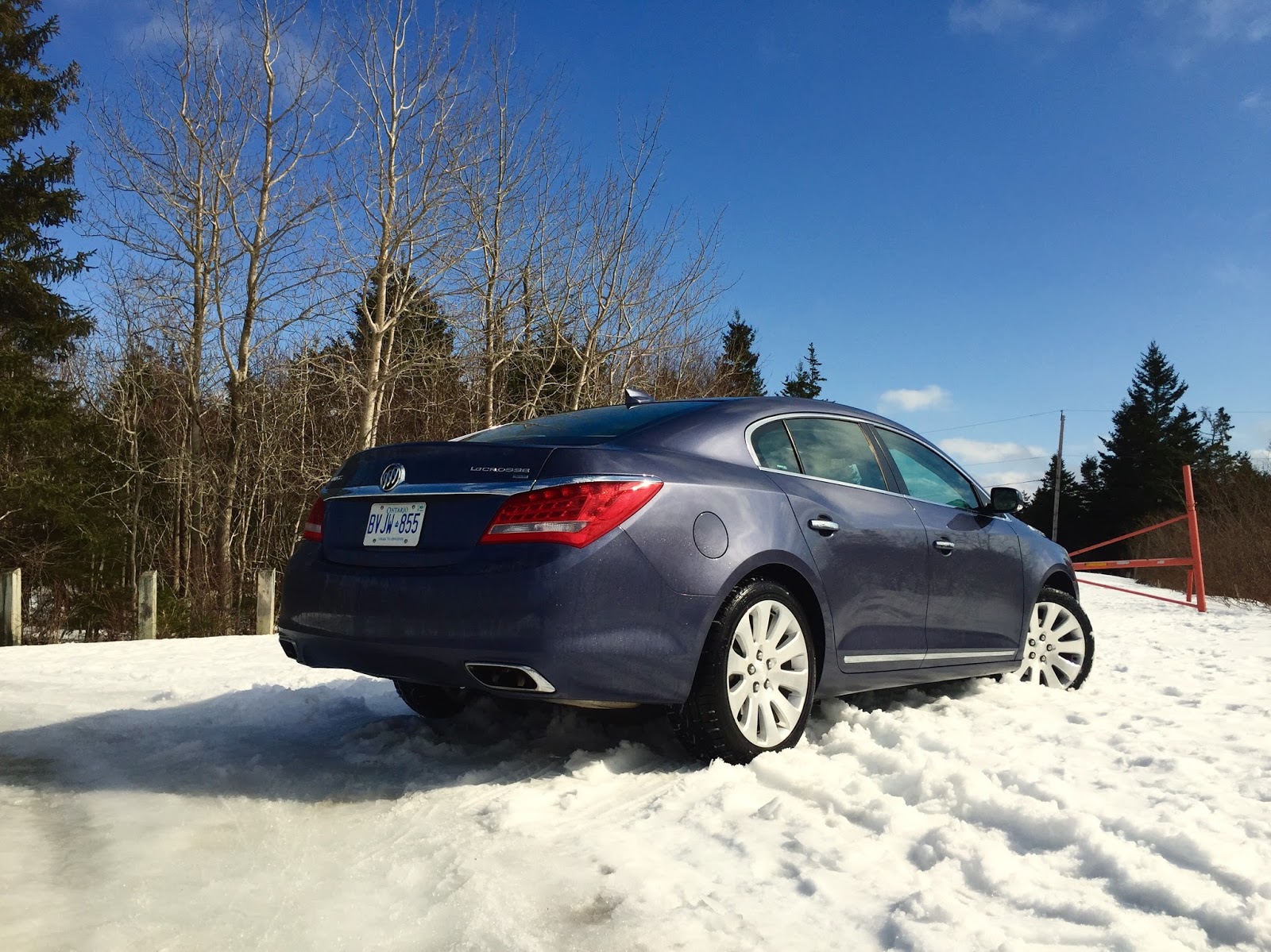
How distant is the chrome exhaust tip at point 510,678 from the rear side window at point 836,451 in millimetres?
1603

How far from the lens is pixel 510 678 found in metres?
3.24

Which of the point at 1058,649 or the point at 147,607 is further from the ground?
the point at 147,607

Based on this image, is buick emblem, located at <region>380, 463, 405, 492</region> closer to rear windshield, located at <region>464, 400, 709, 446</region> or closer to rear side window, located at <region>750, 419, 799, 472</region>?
rear windshield, located at <region>464, 400, 709, 446</region>

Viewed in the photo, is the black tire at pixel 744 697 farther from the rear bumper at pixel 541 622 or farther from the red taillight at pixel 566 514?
the red taillight at pixel 566 514

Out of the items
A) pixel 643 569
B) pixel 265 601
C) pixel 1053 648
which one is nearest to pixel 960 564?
pixel 1053 648

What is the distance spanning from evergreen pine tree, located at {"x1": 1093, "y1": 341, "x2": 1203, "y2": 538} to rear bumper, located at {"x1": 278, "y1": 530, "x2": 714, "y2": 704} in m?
60.0

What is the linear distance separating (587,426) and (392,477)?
2.71 feet

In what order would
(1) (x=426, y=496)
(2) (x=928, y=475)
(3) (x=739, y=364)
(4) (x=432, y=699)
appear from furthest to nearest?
(3) (x=739, y=364)
(2) (x=928, y=475)
(4) (x=432, y=699)
(1) (x=426, y=496)

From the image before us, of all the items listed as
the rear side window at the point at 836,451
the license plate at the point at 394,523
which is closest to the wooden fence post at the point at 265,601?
the license plate at the point at 394,523

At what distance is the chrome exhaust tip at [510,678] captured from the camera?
3.18m

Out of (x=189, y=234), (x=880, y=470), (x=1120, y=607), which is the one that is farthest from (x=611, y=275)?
(x=880, y=470)

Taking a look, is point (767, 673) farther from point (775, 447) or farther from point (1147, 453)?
point (1147, 453)

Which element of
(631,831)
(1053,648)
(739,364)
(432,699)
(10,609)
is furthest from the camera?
(739,364)

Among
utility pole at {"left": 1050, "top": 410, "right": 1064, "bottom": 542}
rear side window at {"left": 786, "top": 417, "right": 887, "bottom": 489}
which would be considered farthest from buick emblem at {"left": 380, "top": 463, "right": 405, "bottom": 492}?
utility pole at {"left": 1050, "top": 410, "right": 1064, "bottom": 542}
